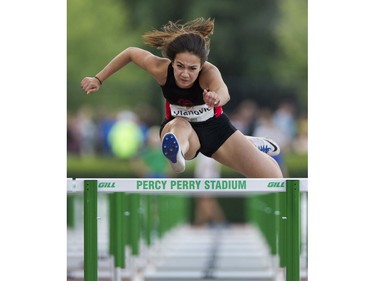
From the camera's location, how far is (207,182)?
838cm

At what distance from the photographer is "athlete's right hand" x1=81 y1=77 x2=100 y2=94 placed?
8.96m

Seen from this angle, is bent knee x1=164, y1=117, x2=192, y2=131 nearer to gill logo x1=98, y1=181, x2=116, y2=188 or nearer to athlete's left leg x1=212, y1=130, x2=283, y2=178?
athlete's left leg x1=212, y1=130, x2=283, y2=178

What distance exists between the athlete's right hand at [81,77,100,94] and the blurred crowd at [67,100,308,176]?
5737 mm

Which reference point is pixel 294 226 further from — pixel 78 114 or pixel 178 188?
pixel 78 114

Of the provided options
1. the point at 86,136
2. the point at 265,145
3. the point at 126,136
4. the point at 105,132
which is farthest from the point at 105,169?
the point at 265,145

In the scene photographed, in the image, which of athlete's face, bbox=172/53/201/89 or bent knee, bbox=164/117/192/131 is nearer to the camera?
athlete's face, bbox=172/53/201/89

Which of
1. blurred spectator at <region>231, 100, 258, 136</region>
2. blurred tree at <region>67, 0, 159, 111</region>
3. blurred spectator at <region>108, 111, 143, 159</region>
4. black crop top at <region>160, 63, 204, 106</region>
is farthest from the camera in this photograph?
blurred tree at <region>67, 0, 159, 111</region>

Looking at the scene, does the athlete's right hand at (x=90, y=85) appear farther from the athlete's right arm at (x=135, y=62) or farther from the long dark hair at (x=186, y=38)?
the long dark hair at (x=186, y=38)

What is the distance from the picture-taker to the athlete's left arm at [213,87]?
841cm

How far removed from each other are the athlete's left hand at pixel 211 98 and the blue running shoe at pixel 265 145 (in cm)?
76

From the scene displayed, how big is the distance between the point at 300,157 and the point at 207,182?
41.7 ft

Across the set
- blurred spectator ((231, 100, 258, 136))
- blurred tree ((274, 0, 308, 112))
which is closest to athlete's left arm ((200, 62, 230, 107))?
blurred spectator ((231, 100, 258, 136))

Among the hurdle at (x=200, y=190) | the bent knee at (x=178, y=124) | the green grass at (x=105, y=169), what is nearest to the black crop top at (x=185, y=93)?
the bent knee at (x=178, y=124)
